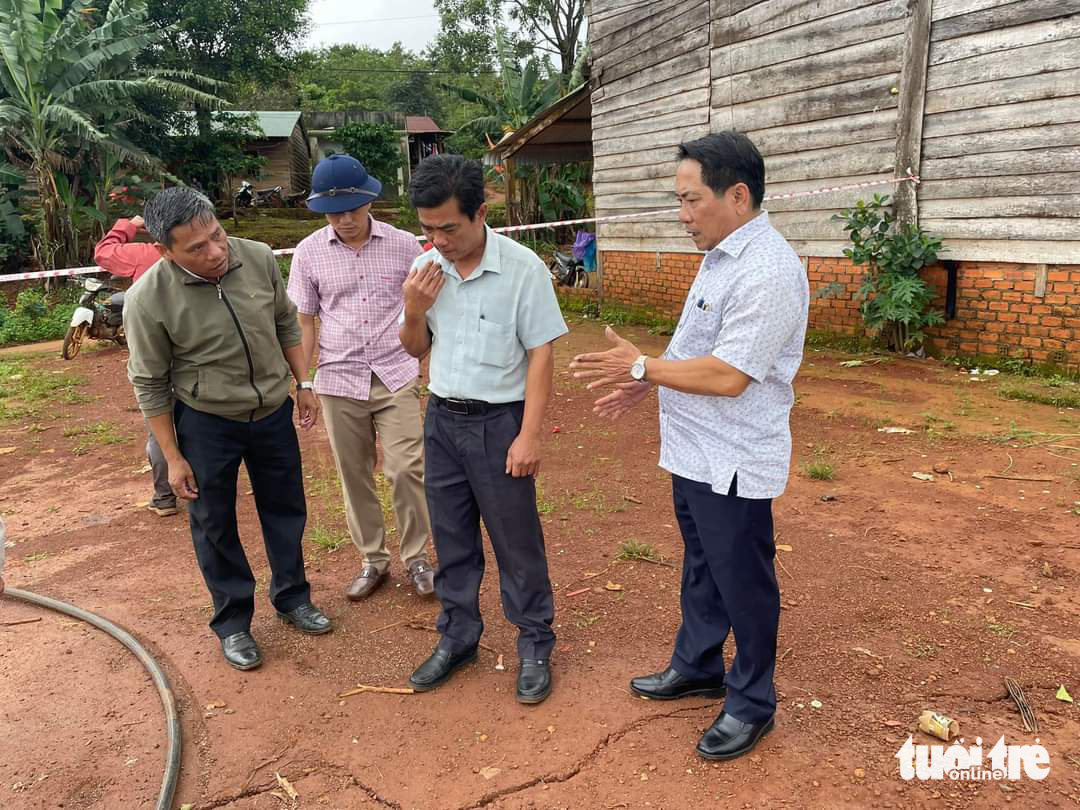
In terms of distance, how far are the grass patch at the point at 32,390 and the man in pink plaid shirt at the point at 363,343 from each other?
5541 millimetres

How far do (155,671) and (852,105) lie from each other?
24.9ft

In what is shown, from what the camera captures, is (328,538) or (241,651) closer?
(241,651)

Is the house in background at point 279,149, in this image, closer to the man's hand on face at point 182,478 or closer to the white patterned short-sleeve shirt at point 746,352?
the man's hand on face at point 182,478

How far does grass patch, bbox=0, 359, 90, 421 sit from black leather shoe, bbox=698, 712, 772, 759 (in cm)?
738

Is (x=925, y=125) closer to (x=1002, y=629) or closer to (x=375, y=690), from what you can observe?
(x=1002, y=629)

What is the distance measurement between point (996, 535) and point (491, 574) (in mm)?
2516

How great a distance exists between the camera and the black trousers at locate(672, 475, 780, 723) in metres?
2.30

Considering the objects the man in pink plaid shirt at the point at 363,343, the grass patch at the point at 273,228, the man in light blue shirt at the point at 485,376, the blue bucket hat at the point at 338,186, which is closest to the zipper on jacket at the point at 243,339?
the man in pink plaid shirt at the point at 363,343

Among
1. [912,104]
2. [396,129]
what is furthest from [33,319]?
[396,129]

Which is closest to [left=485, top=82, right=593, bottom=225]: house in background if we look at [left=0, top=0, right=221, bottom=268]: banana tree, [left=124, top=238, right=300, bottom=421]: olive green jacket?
[left=0, top=0, right=221, bottom=268]: banana tree

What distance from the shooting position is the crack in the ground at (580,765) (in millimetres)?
2385

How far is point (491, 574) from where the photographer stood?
3918 millimetres

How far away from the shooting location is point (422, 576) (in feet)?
12.0

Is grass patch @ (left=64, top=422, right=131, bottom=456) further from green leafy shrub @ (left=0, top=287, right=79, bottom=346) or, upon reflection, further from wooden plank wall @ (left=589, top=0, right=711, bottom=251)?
wooden plank wall @ (left=589, top=0, right=711, bottom=251)
